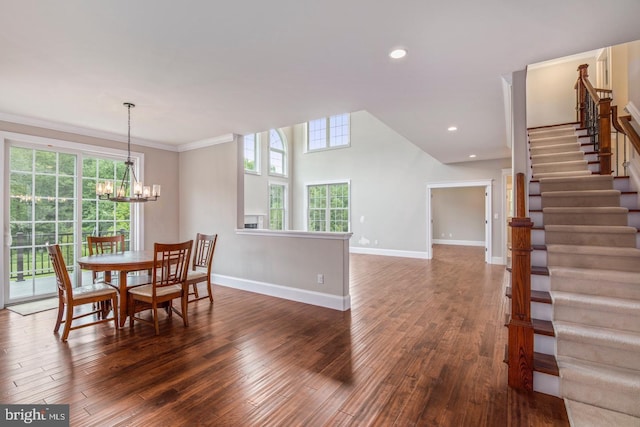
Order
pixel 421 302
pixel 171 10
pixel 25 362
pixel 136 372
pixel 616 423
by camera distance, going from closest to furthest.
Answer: pixel 616 423 → pixel 171 10 → pixel 136 372 → pixel 25 362 → pixel 421 302

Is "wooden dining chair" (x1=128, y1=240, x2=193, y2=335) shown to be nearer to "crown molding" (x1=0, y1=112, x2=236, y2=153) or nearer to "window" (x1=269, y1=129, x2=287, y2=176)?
"crown molding" (x1=0, y1=112, x2=236, y2=153)

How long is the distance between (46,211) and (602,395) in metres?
6.27

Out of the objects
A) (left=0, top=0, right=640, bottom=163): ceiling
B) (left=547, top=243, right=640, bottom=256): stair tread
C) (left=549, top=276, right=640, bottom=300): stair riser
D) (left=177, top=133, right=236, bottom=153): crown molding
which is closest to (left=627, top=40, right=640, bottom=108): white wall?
(left=0, top=0, right=640, bottom=163): ceiling

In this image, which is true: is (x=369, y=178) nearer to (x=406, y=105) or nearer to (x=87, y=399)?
(x=406, y=105)

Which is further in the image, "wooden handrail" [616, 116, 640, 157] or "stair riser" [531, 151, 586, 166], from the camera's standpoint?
"stair riser" [531, 151, 586, 166]

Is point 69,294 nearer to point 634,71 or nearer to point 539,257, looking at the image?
point 539,257

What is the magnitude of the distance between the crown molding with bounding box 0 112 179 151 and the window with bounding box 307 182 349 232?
496 centimetres

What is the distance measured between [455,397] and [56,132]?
579 centimetres

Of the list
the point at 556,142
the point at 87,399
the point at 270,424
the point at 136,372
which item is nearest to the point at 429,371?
the point at 270,424

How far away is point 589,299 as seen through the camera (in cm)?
215

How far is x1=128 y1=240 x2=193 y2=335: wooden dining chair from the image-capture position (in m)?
3.01

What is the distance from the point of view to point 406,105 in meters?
3.52

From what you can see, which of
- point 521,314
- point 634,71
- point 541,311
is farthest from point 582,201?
point 521,314

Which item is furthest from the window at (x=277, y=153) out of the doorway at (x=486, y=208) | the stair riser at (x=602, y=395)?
the stair riser at (x=602, y=395)
